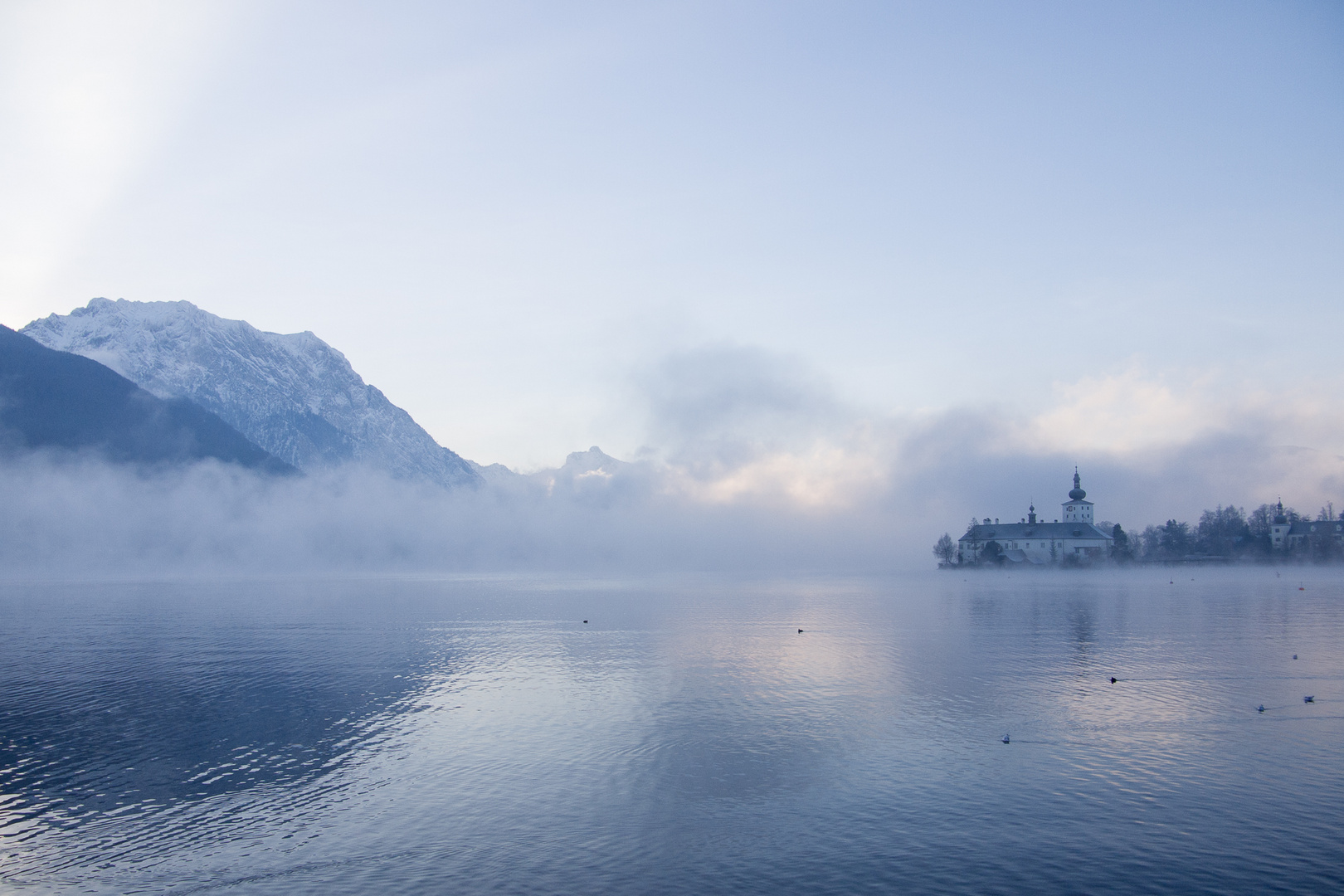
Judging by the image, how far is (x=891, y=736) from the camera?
51594 mm

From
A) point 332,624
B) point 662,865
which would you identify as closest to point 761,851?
point 662,865

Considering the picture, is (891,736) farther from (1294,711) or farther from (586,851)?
(1294,711)

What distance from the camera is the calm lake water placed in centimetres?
3142

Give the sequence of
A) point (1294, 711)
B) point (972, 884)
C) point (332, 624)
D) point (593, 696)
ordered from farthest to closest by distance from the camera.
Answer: point (332, 624), point (593, 696), point (1294, 711), point (972, 884)

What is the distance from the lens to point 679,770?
44.6 metres

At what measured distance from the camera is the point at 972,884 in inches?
1163

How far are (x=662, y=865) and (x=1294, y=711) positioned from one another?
52642mm

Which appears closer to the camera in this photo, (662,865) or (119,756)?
(662,865)

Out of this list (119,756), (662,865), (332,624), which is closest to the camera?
(662,865)

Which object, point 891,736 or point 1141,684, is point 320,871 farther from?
point 1141,684

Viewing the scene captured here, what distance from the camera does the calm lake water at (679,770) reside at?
31422mm

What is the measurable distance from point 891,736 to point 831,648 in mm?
47105

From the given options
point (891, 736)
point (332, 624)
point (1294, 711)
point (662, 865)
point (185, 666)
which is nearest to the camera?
point (662, 865)

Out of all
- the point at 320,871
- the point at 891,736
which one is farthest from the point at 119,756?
the point at 891,736
